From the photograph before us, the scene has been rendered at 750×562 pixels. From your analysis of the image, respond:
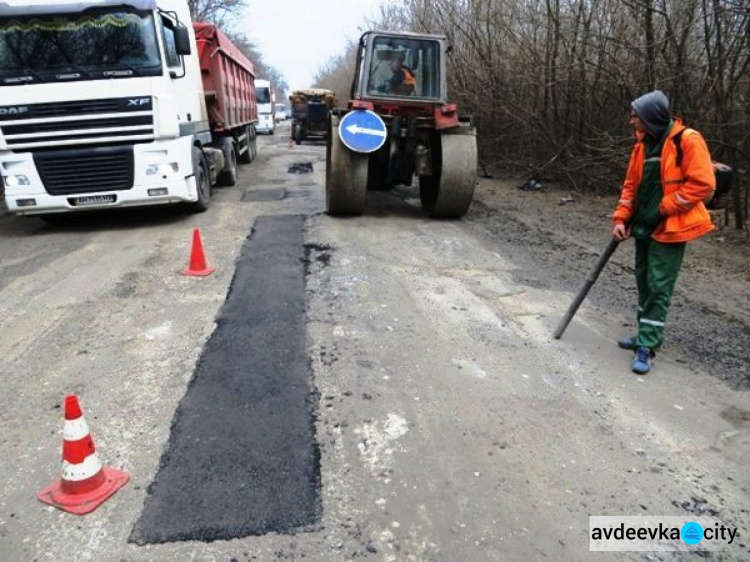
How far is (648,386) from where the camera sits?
3.64 meters

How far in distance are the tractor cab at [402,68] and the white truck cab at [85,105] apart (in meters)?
2.84

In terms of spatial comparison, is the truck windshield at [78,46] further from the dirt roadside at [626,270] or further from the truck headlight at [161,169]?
the dirt roadside at [626,270]

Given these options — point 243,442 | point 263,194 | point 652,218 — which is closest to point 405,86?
point 263,194

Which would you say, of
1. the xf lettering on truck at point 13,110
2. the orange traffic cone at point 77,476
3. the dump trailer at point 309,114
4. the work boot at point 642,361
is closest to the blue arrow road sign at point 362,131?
the xf lettering on truck at point 13,110

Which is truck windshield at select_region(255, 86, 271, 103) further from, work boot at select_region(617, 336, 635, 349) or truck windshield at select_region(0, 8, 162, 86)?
work boot at select_region(617, 336, 635, 349)

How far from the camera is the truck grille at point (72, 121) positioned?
7375mm

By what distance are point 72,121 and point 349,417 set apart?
640 cm

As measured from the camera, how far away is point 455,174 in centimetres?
808

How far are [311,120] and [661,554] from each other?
24.6 meters

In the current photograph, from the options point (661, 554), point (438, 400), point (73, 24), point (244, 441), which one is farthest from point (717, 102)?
point (73, 24)

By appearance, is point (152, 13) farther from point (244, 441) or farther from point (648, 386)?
point (648, 386)

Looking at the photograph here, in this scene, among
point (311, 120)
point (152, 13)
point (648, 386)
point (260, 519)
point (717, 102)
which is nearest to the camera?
point (260, 519)

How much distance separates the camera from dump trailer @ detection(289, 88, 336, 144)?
2495 cm

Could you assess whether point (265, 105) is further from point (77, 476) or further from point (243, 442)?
point (77, 476)
